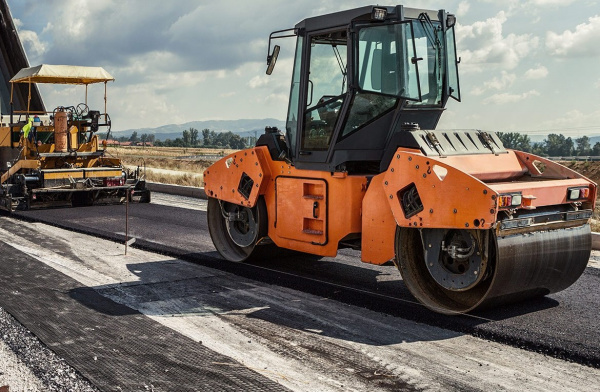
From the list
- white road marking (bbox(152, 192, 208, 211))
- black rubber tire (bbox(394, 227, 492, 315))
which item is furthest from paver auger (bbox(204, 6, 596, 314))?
white road marking (bbox(152, 192, 208, 211))

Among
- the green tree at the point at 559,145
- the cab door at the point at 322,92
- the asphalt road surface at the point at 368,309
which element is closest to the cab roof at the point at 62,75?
the asphalt road surface at the point at 368,309

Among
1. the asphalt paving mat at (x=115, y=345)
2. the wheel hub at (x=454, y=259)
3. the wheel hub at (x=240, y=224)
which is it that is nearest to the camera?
the asphalt paving mat at (x=115, y=345)

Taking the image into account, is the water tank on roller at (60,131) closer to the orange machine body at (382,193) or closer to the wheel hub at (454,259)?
the orange machine body at (382,193)

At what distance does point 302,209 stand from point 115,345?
2.72 m

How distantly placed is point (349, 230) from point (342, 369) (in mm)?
2230

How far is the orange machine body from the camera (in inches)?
212

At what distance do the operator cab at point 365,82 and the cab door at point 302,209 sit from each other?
0.70ft

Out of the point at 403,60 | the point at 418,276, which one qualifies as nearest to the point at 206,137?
the point at 403,60

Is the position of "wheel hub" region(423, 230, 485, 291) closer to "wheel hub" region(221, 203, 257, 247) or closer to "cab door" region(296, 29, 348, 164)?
"cab door" region(296, 29, 348, 164)

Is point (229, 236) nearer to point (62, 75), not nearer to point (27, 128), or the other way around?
point (62, 75)

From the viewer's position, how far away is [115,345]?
4.88 meters

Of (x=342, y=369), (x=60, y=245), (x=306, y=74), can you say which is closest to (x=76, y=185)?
(x=60, y=245)

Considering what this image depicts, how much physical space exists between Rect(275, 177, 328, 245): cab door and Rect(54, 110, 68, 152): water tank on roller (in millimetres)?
8383

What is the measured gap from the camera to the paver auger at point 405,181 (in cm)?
548
